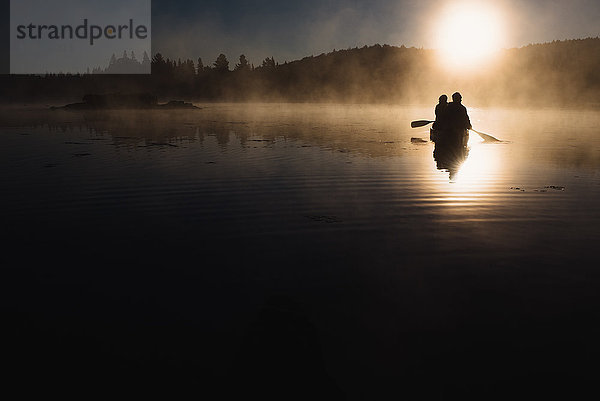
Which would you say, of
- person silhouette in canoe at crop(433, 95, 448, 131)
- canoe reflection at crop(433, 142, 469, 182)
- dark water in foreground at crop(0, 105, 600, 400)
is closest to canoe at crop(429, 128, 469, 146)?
canoe reflection at crop(433, 142, 469, 182)

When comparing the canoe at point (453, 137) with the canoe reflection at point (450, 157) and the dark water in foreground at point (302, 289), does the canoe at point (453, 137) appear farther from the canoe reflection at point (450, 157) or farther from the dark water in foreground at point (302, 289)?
the dark water in foreground at point (302, 289)

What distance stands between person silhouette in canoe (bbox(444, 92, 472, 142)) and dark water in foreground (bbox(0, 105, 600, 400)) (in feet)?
40.6

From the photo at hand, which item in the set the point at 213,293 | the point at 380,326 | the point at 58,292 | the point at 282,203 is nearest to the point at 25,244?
the point at 58,292

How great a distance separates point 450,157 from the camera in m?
25.2

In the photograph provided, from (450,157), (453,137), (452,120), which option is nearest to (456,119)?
(452,120)

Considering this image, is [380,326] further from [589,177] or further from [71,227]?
[589,177]

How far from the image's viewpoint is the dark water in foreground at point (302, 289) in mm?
5348

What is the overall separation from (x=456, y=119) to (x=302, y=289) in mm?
23297

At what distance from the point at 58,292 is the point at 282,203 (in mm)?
7263

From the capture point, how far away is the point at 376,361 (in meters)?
5.59

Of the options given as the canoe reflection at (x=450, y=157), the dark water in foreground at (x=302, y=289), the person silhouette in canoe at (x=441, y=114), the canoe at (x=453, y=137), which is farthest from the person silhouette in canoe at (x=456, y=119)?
the dark water in foreground at (x=302, y=289)

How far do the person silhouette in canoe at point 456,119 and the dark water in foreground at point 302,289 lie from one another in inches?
487

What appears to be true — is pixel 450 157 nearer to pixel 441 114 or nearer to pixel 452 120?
pixel 452 120

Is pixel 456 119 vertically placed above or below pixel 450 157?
above
